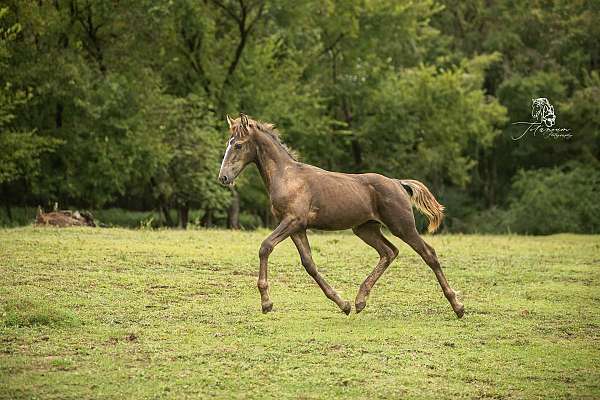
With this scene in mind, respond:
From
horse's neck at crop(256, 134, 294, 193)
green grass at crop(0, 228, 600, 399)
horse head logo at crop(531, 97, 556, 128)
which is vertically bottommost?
green grass at crop(0, 228, 600, 399)

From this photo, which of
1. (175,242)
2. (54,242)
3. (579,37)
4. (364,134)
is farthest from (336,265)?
(579,37)

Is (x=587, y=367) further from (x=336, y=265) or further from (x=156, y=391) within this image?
(x=336, y=265)

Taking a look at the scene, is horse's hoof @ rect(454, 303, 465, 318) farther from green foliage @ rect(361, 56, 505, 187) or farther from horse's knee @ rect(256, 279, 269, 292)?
green foliage @ rect(361, 56, 505, 187)

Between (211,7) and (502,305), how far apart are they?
26734 mm

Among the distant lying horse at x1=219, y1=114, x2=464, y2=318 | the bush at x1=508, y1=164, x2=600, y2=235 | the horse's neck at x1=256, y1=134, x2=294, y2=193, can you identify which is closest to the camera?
the distant lying horse at x1=219, y1=114, x2=464, y2=318

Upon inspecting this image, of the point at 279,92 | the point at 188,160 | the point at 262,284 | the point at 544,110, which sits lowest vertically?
the point at 262,284

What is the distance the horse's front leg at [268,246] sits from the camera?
1214 cm

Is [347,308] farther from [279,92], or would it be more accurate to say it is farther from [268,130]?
[279,92]

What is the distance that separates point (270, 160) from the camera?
12898 millimetres

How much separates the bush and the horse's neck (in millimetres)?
25406

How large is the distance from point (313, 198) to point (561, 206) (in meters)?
27.2

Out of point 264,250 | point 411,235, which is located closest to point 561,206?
point 411,235

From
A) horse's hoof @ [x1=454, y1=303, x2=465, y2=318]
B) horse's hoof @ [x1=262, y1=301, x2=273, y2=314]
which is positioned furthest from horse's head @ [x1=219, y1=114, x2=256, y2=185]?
horse's hoof @ [x1=454, y1=303, x2=465, y2=318]

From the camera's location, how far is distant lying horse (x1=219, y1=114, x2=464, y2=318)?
1258 centimetres
